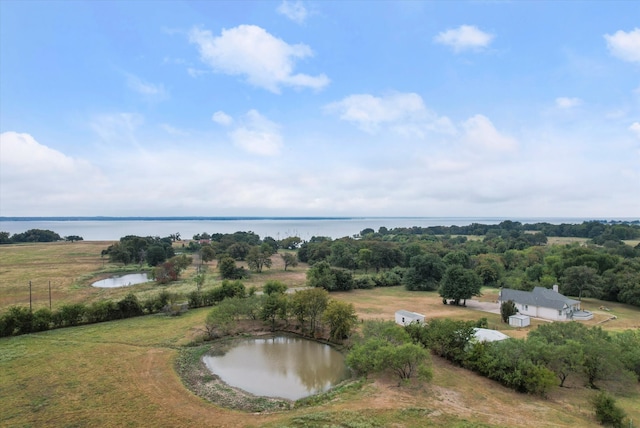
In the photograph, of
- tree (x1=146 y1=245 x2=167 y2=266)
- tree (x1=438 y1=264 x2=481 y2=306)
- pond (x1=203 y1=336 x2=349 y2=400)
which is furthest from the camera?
tree (x1=146 y1=245 x2=167 y2=266)

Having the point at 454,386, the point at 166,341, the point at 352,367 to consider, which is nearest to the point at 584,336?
the point at 454,386

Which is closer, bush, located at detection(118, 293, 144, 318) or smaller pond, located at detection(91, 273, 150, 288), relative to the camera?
bush, located at detection(118, 293, 144, 318)

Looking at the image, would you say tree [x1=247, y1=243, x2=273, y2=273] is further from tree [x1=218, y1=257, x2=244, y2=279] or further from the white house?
the white house

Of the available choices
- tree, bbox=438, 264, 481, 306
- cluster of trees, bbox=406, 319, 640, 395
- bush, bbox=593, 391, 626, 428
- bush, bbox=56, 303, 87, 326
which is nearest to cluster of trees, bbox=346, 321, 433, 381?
cluster of trees, bbox=406, 319, 640, 395

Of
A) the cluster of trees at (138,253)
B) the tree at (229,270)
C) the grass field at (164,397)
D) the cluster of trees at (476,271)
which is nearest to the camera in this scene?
the grass field at (164,397)

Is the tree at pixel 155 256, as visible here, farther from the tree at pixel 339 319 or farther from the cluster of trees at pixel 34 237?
the cluster of trees at pixel 34 237

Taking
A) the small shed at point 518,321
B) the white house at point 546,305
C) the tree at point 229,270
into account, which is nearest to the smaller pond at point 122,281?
the tree at point 229,270
